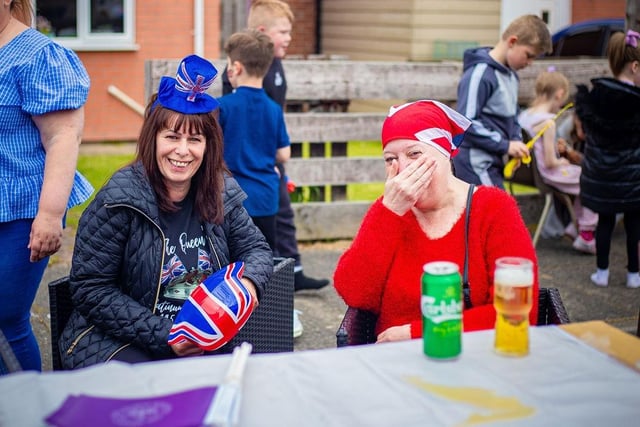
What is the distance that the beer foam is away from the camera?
2416mm

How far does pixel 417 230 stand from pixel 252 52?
2495mm

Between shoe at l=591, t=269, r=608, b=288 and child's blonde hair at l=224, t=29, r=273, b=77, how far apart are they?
316cm

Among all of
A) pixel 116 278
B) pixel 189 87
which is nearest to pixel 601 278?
pixel 189 87

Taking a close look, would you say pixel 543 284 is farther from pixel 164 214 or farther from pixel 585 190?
pixel 164 214

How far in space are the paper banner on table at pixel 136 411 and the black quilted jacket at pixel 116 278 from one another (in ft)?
4.37

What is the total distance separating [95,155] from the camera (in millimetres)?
13336

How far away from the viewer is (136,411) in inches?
77.3

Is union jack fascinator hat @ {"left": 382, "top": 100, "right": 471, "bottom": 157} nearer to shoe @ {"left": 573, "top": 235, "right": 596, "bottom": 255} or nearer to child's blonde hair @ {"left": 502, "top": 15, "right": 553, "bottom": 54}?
child's blonde hair @ {"left": 502, "top": 15, "right": 553, "bottom": 54}

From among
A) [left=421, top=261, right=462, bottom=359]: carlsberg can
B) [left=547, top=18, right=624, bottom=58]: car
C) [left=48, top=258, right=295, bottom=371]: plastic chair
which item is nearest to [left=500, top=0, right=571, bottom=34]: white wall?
[left=547, top=18, right=624, bottom=58]: car

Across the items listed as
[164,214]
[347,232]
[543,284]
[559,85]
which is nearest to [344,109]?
[347,232]

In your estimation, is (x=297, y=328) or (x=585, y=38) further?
(x=585, y=38)

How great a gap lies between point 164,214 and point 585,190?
4.55 meters

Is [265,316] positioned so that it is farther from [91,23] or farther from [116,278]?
[91,23]

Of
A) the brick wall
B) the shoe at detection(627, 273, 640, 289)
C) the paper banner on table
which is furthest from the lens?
the brick wall
